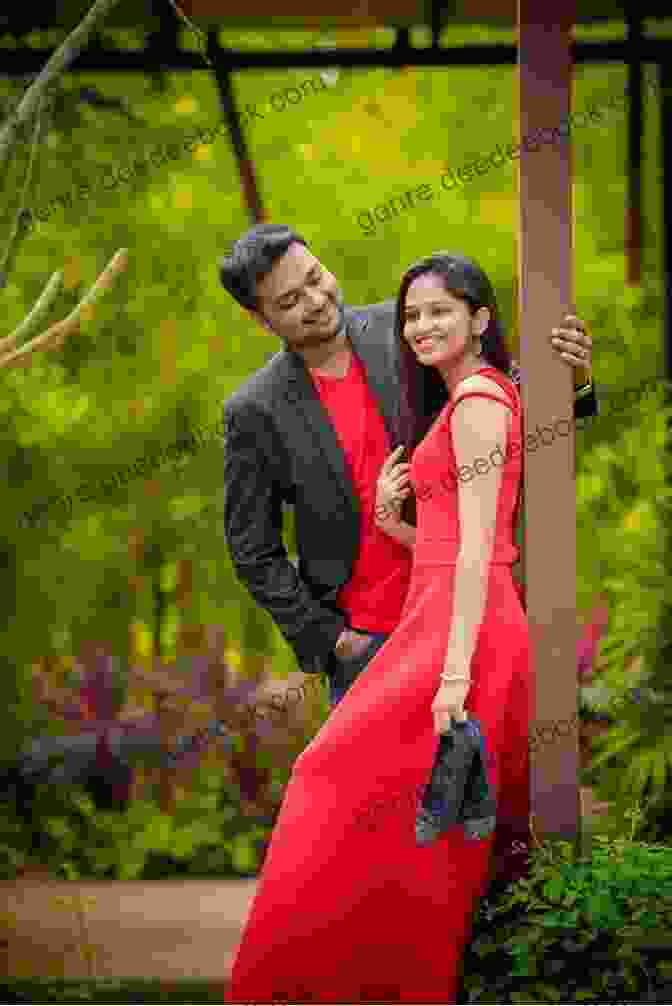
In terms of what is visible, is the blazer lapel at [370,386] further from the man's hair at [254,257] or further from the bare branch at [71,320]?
the bare branch at [71,320]

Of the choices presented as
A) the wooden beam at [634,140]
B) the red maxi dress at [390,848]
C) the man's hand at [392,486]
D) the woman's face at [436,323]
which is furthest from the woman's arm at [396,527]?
the wooden beam at [634,140]

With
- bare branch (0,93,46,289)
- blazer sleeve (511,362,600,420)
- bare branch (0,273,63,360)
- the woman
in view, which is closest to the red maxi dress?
the woman

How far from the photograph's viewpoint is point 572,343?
4301 millimetres

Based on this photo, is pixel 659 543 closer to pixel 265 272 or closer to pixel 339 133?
pixel 339 133

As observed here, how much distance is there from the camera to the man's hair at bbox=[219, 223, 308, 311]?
170 inches

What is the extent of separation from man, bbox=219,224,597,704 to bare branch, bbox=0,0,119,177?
836mm

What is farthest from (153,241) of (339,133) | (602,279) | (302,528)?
(302,528)

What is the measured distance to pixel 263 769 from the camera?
8117 millimetres

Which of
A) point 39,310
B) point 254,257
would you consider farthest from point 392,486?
point 39,310

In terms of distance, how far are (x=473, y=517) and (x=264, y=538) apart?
797 millimetres

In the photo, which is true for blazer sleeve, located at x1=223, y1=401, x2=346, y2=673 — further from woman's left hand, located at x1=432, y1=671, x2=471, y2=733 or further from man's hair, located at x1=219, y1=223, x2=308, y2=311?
woman's left hand, located at x1=432, y1=671, x2=471, y2=733

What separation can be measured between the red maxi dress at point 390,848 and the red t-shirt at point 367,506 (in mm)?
330

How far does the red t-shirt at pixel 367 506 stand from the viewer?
4516 millimetres

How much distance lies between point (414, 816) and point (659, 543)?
13.6 ft
